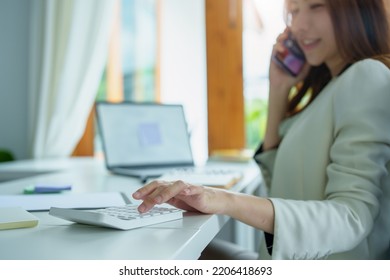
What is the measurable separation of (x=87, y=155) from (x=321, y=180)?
5.83ft

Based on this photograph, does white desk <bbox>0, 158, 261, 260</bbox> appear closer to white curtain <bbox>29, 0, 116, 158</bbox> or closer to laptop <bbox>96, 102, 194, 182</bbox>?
laptop <bbox>96, 102, 194, 182</bbox>

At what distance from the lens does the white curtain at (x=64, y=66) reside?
218 cm

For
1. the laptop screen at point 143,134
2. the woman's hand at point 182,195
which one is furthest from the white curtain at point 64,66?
the woman's hand at point 182,195

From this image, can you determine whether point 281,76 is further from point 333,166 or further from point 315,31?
point 333,166

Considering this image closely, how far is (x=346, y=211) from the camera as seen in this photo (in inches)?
27.0

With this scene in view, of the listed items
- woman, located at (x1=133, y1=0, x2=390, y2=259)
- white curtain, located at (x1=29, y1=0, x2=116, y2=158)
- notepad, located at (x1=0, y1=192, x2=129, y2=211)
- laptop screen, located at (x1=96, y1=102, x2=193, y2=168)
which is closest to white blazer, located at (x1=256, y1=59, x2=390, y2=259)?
woman, located at (x1=133, y1=0, x2=390, y2=259)

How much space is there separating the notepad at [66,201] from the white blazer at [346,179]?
0.31 m

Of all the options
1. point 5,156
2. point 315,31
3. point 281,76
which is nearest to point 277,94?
point 281,76

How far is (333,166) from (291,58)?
0.51 m

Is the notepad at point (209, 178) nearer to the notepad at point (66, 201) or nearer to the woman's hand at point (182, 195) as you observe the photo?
the notepad at point (66, 201)

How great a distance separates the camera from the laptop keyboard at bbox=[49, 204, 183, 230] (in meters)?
0.58

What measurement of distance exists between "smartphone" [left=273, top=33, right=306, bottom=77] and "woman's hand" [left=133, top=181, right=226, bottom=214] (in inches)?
24.5
